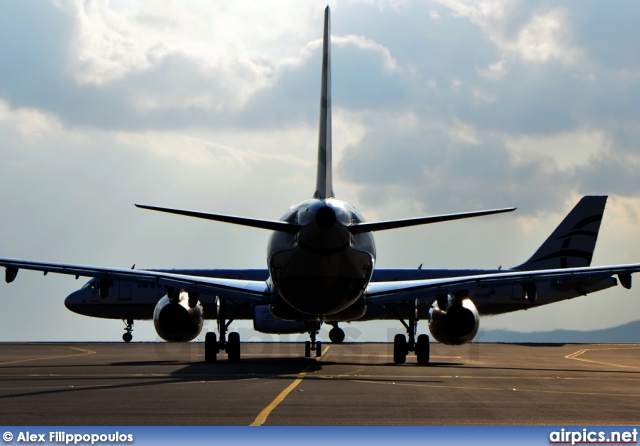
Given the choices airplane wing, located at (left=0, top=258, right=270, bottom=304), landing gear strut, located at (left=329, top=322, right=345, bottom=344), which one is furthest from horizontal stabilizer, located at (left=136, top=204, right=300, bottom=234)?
landing gear strut, located at (left=329, top=322, right=345, bottom=344)

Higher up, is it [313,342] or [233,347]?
[313,342]

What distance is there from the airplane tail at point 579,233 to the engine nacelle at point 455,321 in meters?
35.9

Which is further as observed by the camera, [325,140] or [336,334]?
[336,334]

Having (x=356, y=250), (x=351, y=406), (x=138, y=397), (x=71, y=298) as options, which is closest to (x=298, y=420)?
(x=351, y=406)

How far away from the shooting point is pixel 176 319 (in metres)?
32.2

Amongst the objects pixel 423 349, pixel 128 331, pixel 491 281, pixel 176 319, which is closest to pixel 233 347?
pixel 176 319

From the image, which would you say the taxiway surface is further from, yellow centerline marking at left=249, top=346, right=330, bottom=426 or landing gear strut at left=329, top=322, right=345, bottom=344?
landing gear strut at left=329, top=322, right=345, bottom=344

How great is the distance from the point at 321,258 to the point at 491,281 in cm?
659

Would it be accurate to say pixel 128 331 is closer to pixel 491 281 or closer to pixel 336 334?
pixel 336 334

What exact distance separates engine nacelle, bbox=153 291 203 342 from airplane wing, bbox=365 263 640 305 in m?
6.06

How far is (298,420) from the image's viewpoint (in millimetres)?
14648

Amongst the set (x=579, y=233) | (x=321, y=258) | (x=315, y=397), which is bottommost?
(x=315, y=397)

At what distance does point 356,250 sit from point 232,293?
628 cm

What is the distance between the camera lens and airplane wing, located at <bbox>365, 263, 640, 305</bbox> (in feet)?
103
